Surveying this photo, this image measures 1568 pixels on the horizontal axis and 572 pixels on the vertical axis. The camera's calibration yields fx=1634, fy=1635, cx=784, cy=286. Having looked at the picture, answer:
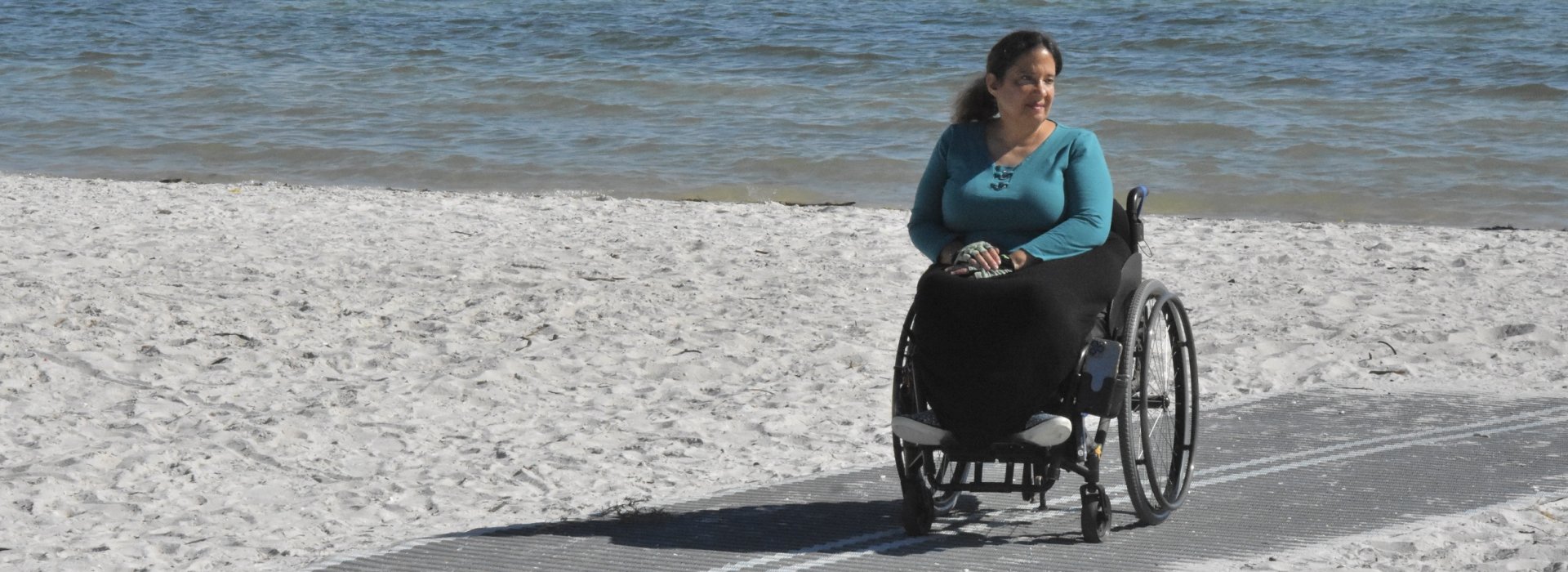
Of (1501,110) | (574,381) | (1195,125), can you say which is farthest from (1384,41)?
(574,381)

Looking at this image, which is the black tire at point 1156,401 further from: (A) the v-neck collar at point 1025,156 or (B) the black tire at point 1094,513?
(A) the v-neck collar at point 1025,156

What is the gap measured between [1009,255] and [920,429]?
461 mm

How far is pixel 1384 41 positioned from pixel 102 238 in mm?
17059

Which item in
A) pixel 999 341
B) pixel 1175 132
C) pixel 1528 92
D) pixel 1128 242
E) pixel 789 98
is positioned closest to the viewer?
pixel 999 341

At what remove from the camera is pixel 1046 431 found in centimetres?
376

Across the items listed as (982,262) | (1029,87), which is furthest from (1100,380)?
(1029,87)

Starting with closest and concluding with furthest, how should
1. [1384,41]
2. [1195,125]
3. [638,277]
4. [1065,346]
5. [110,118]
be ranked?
[1065,346] < [638,277] < [1195,125] < [110,118] < [1384,41]

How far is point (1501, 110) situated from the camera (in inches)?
639

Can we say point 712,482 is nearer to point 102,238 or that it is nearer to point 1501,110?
point 102,238

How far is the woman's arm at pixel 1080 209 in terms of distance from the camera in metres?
3.89

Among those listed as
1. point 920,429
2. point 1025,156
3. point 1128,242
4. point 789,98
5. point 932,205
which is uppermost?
point 1025,156

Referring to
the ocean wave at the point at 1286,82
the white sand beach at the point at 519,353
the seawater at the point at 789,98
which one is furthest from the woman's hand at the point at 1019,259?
the ocean wave at the point at 1286,82

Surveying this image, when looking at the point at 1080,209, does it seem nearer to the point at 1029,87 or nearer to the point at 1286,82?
the point at 1029,87

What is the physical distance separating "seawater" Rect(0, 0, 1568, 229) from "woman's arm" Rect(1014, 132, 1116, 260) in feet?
21.6
